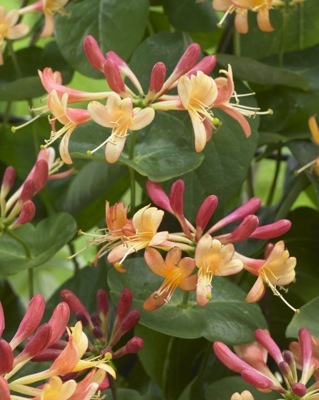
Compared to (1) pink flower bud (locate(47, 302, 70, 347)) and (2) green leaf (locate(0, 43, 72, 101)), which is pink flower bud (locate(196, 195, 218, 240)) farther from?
(2) green leaf (locate(0, 43, 72, 101))

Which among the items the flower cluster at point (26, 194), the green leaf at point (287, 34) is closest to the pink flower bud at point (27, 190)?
the flower cluster at point (26, 194)

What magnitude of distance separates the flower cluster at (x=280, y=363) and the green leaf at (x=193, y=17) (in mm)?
352

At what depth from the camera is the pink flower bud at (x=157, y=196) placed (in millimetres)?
727

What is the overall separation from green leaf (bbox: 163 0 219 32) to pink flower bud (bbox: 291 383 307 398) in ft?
1.38

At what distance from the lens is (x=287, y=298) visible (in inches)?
36.5

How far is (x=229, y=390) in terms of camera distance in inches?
29.8

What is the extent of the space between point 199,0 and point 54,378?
0.48 m

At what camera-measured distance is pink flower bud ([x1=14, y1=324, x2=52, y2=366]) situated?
0.57 m

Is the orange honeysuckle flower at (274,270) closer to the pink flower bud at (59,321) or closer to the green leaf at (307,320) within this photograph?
the green leaf at (307,320)

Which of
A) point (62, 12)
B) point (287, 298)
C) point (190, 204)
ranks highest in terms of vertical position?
point (62, 12)

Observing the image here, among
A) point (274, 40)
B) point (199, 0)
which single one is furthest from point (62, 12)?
point (274, 40)

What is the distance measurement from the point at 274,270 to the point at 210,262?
58mm

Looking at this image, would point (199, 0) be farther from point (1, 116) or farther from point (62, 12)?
point (1, 116)

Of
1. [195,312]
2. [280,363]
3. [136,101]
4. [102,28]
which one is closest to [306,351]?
[280,363]
